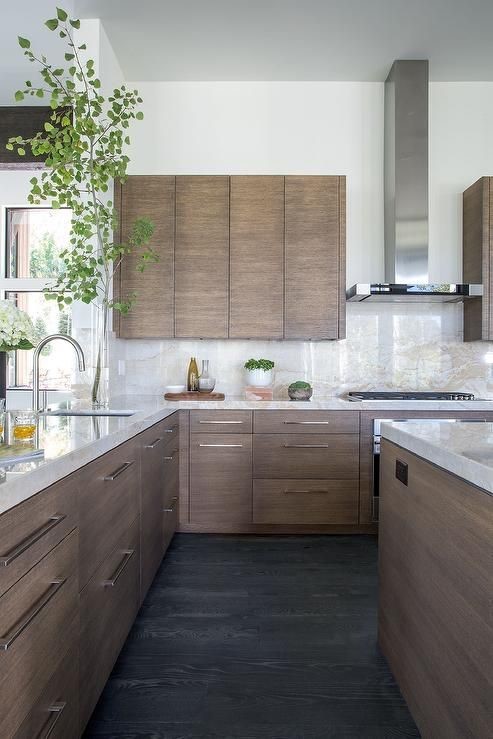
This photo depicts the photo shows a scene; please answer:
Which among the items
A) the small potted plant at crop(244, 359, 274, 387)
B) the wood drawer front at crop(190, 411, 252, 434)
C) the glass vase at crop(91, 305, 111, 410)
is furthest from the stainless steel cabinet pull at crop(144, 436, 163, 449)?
the small potted plant at crop(244, 359, 274, 387)

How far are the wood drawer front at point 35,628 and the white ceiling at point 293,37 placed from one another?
3165mm

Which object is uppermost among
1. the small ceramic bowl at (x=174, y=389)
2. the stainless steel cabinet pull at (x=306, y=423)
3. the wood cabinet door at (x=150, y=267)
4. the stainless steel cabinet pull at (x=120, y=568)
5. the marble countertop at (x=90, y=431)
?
the wood cabinet door at (x=150, y=267)

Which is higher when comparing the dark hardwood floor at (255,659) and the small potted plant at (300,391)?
the small potted plant at (300,391)

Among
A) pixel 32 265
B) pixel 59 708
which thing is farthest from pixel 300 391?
pixel 32 265

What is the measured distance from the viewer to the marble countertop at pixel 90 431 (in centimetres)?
97

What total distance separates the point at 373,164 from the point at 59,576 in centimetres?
361

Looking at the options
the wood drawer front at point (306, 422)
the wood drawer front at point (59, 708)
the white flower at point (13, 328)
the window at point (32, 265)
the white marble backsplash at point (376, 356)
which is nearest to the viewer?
the wood drawer front at point (59, 708)

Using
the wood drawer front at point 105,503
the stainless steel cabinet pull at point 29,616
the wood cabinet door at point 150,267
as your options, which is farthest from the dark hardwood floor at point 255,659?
the wood cabinet door at point 150,267

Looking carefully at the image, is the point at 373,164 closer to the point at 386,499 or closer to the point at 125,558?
the point at 386,499

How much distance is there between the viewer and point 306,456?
10.4 feet

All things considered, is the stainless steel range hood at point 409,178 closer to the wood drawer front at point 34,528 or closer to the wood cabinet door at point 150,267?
the wood cabinet door at point 150,267

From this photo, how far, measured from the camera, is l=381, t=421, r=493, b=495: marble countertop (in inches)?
41.2

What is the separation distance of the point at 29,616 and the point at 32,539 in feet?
0.47

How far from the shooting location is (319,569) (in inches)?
105
